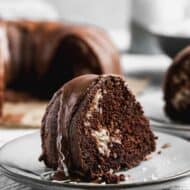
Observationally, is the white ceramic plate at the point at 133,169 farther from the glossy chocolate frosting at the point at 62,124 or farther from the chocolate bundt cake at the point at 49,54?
the chocolate bundt cake at the point at 49,54

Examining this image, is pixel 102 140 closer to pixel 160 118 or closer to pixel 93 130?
pixel 93 130

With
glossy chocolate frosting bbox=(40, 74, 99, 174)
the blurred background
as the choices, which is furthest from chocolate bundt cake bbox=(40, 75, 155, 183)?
the blurred background

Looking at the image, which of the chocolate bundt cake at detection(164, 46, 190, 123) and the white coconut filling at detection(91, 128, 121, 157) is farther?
the chocolate bundt cake at detection(164, 46, 190, 123)

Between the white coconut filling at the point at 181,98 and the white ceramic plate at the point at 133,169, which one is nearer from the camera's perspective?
the white ceramic plate at the point at 133,169

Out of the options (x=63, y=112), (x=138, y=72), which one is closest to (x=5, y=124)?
(x=63, y=112)

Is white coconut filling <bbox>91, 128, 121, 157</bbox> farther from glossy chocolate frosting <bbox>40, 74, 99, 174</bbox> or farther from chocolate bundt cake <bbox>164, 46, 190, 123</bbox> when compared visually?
chocolate bundt cake <bbox>164, 46, 190, 123</bbox>

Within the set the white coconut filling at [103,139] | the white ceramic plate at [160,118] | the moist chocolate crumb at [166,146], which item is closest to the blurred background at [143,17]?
the white ceramic plate at [160,118]
